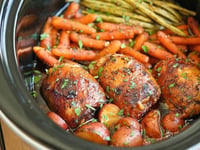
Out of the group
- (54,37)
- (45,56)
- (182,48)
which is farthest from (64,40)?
(182,48)

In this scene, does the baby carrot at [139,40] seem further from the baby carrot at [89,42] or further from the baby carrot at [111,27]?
the baby carrot at [89,42]

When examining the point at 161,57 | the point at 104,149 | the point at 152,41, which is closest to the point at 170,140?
the point at 104,149

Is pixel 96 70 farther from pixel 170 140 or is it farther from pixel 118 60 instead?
pixel 170 140

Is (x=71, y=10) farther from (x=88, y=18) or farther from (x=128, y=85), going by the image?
(x=128, y=85)

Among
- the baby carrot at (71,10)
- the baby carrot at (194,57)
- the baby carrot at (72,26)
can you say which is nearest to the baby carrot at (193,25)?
the baby carrot at (194,57)

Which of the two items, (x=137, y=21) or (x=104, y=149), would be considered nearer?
(x=104, y=149)

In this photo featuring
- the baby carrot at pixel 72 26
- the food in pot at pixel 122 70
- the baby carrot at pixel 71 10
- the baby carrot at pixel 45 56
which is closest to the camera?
the food in pot at pixel 122 70
